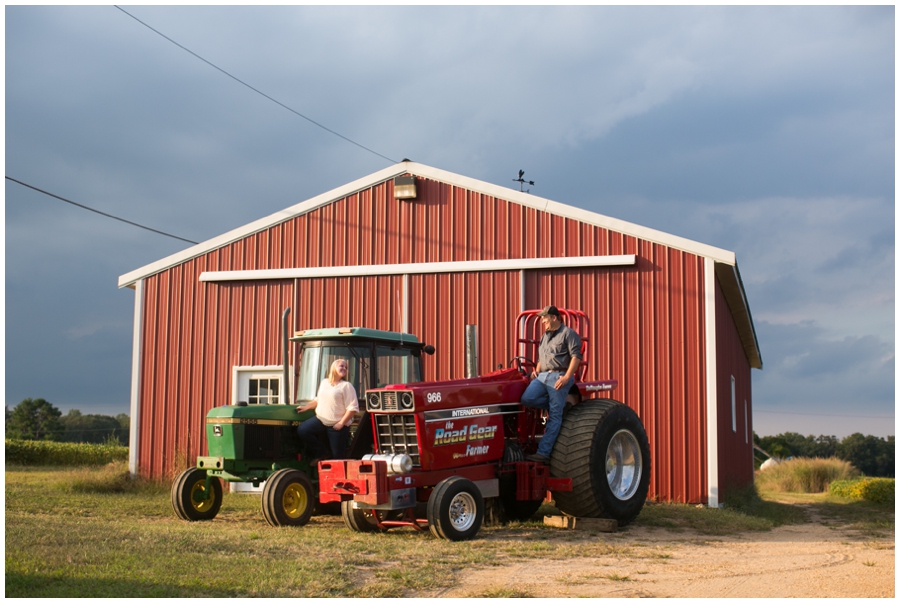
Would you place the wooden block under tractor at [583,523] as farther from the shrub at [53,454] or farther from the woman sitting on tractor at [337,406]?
the shrub at [53,454]

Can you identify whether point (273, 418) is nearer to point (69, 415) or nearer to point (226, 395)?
point (226, 395)

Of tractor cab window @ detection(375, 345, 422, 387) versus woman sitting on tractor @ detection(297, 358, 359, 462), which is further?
tractor cab window @ detection(375, 345, 422, 387)

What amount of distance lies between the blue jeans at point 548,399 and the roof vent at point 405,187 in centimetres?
622

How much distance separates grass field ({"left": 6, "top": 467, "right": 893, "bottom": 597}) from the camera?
624 cm

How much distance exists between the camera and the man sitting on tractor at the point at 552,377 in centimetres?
972

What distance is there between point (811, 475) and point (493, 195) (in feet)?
49.6

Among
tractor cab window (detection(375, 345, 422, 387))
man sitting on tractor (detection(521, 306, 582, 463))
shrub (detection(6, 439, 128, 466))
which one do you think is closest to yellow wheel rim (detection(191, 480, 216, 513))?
tractor cab window (detection(375, 345, 422, 387))

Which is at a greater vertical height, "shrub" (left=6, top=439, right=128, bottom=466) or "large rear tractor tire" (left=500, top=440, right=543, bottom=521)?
"large rear tractor tire" (left=500, top=440, right=543, bottom=521)

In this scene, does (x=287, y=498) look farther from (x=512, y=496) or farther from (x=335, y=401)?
(x=512, y=496)

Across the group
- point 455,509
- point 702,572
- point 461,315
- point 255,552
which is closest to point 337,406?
point 455,509

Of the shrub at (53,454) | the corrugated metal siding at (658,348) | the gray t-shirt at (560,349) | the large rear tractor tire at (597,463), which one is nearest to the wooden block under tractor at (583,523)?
the large rear tractor tire at (597,463)

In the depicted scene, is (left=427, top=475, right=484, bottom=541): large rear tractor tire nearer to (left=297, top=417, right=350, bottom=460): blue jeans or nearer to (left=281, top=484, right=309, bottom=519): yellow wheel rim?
(left=297, top=417, right=350, bottom=460): blue jeans

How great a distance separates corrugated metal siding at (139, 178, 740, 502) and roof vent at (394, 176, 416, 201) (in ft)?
0.58

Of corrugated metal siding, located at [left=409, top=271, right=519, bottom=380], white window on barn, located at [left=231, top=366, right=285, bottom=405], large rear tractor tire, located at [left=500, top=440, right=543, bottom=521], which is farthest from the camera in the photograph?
white window on barn, located at [left=231, top=366, right=285, bottom=405]
